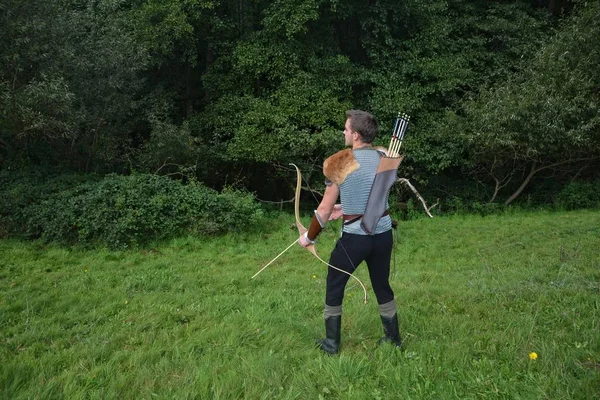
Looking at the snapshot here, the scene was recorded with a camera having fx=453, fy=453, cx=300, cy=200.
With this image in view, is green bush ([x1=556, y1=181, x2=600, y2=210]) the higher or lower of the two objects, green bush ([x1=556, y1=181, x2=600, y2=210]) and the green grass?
the lower

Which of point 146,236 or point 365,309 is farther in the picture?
point 146,236

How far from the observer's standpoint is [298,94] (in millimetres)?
12289

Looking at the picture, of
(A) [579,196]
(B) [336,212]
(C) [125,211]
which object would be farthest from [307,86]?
(B) [336,212]

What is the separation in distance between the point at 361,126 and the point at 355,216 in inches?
24.1

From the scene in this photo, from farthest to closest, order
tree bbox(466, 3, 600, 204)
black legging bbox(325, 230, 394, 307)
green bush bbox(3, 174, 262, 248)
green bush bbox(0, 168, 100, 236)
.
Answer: tree bbox(466, 3, 600, 204) → green bush bbox(0, 168, 100, 236) → green bush bbox(3, 174, 262, 248) → black legging bbox(325, 230, 394, 307)

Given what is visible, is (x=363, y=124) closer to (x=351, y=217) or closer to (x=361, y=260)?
(x=351, y=217)

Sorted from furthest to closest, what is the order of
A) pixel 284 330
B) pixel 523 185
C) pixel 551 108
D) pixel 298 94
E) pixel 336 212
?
1. pixel 523 185
2. pixel 298 94
3. pixel 551 108
4. pixel 284 330
5. pixel 336 212

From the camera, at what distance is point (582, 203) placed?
42.1 ft

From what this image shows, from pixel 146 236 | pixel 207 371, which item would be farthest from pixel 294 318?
pixel 146 236

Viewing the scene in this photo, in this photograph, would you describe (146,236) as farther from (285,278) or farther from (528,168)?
(528,168)

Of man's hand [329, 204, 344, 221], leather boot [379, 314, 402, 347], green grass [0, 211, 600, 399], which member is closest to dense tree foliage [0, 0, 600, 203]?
green grass [0, 211, 600, 399]

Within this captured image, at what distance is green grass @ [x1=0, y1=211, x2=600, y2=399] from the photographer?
270 cm

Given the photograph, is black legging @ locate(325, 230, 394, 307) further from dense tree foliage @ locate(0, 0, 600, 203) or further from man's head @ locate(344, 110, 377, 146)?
dense tree foliage @ locate(0, 0, 600, 203)

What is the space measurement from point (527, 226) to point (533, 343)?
719cm
